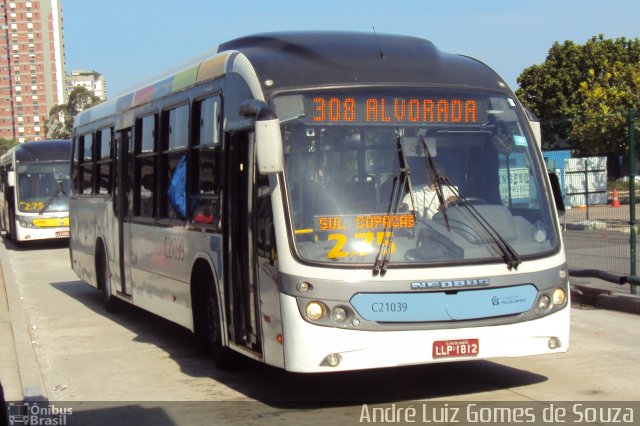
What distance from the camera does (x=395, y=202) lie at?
732 cm

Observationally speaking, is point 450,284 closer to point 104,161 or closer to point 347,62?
point 347,62

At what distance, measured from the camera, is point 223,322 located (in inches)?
337

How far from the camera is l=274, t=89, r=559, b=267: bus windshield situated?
7.22 meters

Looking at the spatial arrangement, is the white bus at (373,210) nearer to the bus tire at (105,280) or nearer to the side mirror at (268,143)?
the side mirror at (268,143)

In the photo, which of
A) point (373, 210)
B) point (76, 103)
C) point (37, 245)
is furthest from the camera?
point (76, 103)

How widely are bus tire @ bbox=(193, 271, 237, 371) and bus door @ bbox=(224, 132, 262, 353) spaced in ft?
1.64

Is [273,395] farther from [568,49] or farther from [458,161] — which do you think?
[568,49]

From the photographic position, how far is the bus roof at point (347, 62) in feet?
25.4

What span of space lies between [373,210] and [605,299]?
252 inches

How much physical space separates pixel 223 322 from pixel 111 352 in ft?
8.84

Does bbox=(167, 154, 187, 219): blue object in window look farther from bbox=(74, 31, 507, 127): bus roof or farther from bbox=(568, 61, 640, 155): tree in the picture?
bbox=(568, 61, 640, 155): tree

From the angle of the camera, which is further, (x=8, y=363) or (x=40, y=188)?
(x=40, y=188)

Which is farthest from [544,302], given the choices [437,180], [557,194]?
[437,180]

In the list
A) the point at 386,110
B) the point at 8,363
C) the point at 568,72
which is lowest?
the point at 8,363
